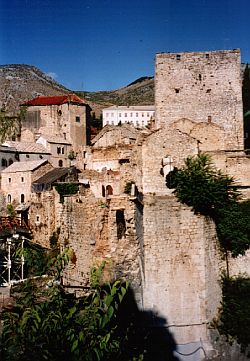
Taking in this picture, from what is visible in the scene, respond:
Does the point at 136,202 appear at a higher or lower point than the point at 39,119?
lower

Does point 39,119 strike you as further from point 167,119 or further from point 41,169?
point 167,119

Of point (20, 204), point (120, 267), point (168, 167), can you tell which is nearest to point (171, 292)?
point (120, 267)

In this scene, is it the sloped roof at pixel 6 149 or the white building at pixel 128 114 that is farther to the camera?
the white building at pixel 128 114

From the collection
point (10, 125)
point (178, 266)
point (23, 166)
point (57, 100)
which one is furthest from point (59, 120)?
point (178, 266)

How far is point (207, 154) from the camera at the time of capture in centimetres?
1947

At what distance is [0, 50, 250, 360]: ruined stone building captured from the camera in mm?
16156

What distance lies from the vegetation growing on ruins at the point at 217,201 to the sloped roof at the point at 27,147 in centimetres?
2079

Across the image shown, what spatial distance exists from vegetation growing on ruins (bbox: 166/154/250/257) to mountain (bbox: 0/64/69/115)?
57.2m

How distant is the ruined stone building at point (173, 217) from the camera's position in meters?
16.2

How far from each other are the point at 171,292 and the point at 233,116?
1171 centimetres

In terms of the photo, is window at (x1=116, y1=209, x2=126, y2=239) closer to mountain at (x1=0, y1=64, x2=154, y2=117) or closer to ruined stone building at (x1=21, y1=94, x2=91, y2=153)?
ruined stone building at (x1=21, y1=94, x2=91, y2=153)

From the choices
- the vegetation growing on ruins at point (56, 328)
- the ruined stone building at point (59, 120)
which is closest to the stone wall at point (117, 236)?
the vegetation growing on ruins at point (56, 328)

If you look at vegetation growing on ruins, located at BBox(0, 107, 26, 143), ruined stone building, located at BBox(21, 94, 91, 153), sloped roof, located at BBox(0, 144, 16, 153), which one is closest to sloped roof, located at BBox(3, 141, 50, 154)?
sloped roof, located at BBox(0, 144, 16, 153)

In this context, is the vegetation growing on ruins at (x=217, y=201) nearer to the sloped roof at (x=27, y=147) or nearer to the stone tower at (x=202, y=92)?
the stone tower at (x=202, y=92)
